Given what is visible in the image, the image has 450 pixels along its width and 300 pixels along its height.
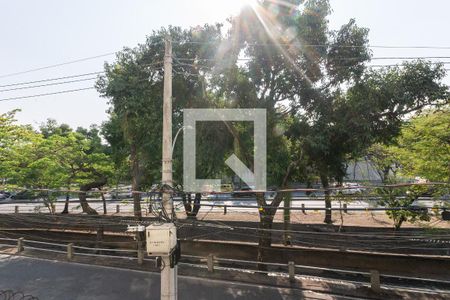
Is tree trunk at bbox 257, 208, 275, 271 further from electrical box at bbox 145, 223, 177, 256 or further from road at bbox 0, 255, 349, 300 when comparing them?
electrical box at bbox 145, 223, 177, 256

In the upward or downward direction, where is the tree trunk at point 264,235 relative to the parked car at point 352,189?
downward

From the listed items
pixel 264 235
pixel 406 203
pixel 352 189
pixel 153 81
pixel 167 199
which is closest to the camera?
pixel 167 199

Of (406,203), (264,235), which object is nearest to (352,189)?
(264,235)

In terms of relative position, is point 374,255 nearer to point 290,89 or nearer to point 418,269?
point 418,269

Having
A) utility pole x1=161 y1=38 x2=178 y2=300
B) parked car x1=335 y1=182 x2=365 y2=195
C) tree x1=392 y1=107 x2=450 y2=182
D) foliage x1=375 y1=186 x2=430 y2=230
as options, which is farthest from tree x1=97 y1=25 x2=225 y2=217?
foliage x1=375 y1=186 x2=430 y2=230

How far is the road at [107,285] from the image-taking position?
9.23 metres

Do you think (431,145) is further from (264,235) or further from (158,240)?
(158,240)

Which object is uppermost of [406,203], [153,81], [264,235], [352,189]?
[153,81]

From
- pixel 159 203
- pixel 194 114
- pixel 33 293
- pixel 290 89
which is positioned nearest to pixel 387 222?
pixel 290 89

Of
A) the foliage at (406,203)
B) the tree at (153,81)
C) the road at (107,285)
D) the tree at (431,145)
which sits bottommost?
the road at (107,285)

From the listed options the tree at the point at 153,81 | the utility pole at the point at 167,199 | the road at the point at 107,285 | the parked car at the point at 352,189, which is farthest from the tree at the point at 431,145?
the utility pole at the point at 167,199

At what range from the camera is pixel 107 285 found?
33.0 ft

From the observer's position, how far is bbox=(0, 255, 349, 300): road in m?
A: 9.23

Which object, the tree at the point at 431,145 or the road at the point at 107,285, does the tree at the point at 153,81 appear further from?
the tree at the point at 431,145
